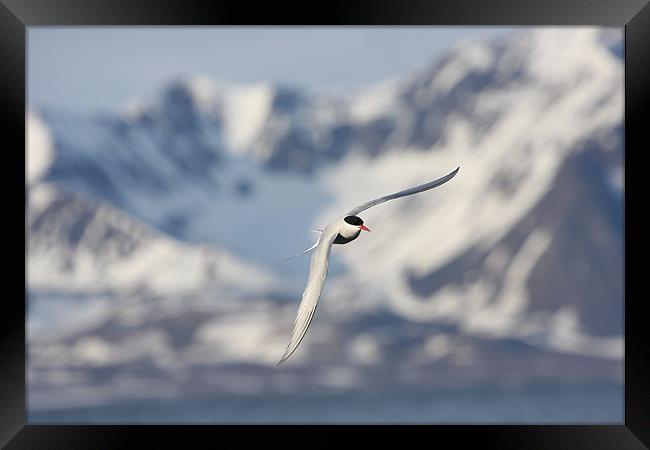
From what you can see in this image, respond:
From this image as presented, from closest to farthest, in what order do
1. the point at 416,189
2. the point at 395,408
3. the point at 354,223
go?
1. the point at 416,189
2. the point at 354,223
3. the point at 395,408

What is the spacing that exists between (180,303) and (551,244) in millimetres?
37851

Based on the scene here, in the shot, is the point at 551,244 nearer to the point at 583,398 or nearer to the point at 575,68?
the point at 583,398

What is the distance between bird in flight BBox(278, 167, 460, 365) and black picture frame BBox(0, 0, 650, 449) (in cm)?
112

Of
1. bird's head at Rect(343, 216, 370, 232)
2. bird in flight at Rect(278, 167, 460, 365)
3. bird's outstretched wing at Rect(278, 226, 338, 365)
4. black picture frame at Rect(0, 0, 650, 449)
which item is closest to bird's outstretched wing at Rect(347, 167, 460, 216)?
bird in flight at Rect(278, 167, 460, 365)

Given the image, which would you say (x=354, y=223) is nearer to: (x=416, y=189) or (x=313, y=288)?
(x=416, y=189)

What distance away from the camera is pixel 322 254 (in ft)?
13.7

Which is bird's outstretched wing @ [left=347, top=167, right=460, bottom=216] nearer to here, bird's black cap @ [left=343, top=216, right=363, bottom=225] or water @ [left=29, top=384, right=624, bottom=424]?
bird's black cap @ [left=343, top=216, right=363, bottom=225]

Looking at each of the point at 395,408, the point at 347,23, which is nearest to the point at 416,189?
the point at 347,23

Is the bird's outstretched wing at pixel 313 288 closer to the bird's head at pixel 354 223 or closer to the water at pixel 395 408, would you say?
the bird's head at pixel 354 223

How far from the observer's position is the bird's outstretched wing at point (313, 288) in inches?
138

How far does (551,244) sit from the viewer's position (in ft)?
304

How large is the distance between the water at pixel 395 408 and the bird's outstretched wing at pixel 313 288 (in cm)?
7452

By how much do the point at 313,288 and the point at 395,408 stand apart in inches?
3547

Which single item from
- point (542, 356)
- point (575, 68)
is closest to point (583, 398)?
point (542, 356)
